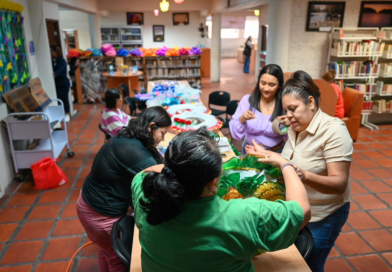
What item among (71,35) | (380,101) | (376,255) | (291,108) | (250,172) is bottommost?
(376,255)

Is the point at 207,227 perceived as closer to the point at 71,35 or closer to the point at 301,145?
the point at 301,145

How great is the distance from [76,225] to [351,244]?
113 inches

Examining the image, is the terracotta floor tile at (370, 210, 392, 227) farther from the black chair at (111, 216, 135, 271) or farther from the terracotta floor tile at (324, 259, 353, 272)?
A: the black chair at (111, 216, 135, 271)

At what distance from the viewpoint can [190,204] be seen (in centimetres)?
102

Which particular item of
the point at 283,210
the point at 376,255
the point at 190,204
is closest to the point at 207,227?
the point at 190,204

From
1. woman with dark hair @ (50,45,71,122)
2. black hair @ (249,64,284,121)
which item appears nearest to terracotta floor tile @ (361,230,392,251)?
black hair @ (249,64,284,121)

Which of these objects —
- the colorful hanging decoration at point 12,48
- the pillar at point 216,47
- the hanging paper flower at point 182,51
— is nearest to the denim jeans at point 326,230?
the colorful hanging decoration at point 12,48

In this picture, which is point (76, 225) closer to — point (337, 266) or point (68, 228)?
point (68, 228)

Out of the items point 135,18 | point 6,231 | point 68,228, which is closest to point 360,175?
point 68,228

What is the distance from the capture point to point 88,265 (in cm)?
273

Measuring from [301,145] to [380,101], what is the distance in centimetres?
578

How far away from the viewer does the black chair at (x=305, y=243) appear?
1.64 m

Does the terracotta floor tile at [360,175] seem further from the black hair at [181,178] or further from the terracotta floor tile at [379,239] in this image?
the black hair at [181,178]

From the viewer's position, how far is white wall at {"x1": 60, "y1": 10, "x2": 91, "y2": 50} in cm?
1399
